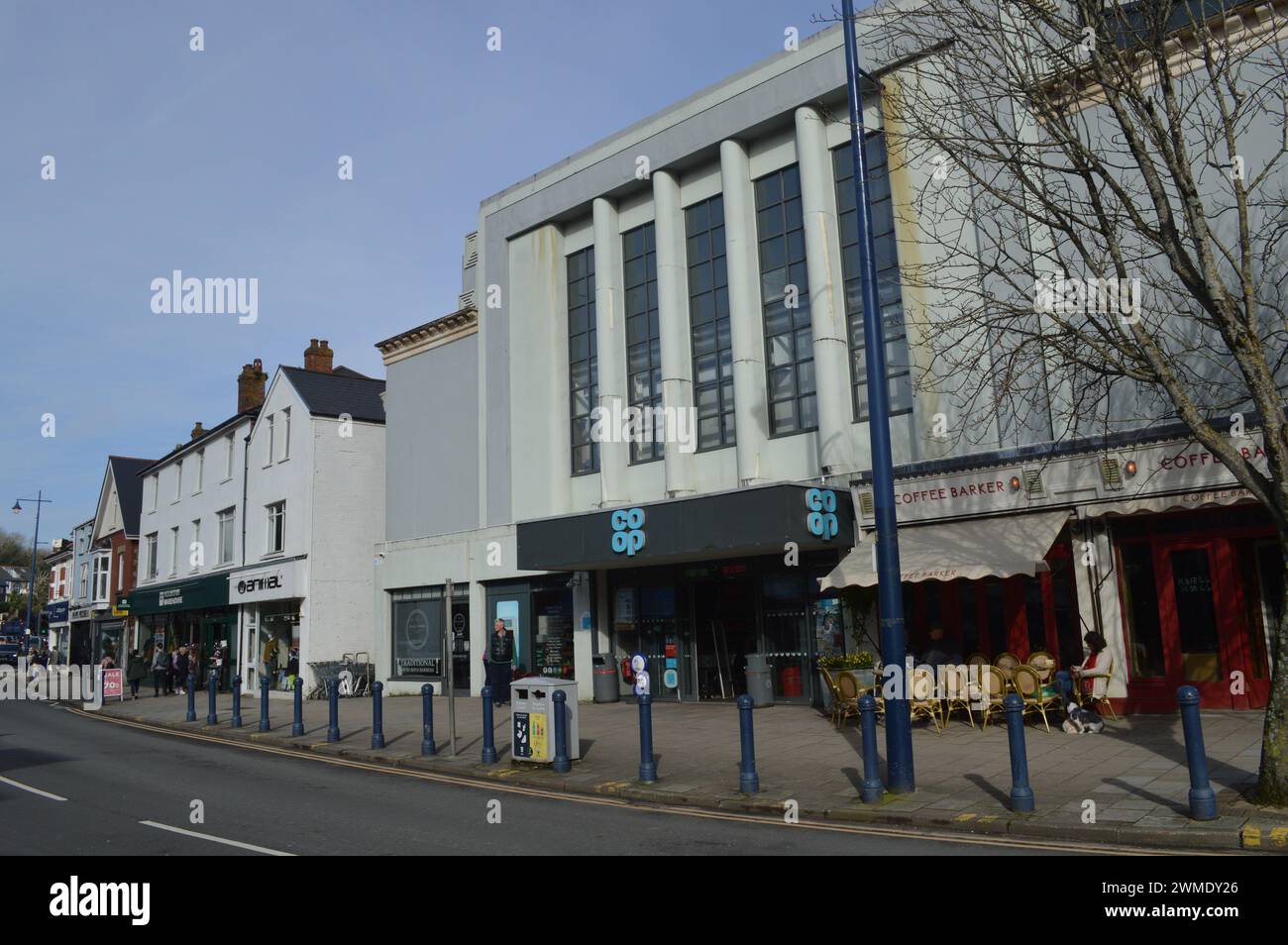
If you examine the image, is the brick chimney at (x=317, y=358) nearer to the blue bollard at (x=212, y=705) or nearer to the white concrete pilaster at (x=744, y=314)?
the blue bollard at (x=212, y=705)

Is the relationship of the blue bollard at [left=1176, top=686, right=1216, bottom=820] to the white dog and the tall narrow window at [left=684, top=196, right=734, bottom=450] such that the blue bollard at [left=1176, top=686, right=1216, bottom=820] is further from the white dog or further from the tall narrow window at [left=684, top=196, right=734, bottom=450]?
the tall narrow window at [left=684, top=196, right=734, bottom=450]

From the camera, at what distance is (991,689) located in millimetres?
14625

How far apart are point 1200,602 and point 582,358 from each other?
1445cm

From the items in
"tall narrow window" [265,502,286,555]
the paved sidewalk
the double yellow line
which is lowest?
the double yellow line

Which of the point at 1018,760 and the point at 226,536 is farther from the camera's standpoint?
the point at 226,536

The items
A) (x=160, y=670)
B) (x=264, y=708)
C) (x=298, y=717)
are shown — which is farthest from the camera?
(x=160, y=670)

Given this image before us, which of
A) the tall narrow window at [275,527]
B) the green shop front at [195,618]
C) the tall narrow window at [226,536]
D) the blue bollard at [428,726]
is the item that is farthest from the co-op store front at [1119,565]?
the tall narrow window at [226,536]

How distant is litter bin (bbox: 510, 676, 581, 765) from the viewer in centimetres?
1302

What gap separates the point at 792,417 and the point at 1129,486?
22.3ft

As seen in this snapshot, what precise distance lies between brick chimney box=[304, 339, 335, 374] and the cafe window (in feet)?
39.2

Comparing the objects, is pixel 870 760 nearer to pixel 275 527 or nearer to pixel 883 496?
pixel 883 496

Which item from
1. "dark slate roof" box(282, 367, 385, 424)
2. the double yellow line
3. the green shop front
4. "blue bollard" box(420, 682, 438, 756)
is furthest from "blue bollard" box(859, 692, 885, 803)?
the green shop front

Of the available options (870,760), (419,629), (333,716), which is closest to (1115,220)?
(870,760)
